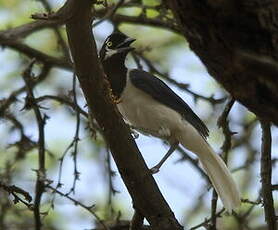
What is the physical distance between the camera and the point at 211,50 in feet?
7.31

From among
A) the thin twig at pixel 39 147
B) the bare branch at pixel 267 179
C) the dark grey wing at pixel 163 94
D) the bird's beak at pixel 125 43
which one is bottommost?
the bare branch at pixel 267 179

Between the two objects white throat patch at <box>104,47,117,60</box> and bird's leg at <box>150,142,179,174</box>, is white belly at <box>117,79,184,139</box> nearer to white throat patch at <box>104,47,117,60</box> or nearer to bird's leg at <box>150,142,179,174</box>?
bird's leg at <box>150,142,179,174</box>

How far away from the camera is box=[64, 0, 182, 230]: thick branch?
3.07m

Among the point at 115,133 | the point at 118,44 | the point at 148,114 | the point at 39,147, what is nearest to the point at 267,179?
the point at 115,133

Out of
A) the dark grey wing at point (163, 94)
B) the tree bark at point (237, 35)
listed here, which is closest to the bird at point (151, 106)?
the dark grey wing at point (163, 94)

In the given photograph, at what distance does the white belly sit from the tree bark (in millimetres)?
2917

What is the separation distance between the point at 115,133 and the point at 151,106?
68.8 inches

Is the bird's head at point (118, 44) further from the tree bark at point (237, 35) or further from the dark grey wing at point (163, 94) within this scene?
the tree bark at point (237, 35)

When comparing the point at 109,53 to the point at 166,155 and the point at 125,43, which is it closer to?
the point at 125,43

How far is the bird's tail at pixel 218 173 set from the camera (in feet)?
15.7

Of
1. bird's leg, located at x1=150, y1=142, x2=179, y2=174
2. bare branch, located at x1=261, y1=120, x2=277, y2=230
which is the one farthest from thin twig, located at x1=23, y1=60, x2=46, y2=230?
bare branch, located at x1=261, y1=120, x2=277, y2=230

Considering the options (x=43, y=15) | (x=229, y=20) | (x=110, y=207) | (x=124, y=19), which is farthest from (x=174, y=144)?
(x=229, y=20)

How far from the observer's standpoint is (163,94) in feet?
17.3

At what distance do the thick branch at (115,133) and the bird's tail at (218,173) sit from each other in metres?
1.11
